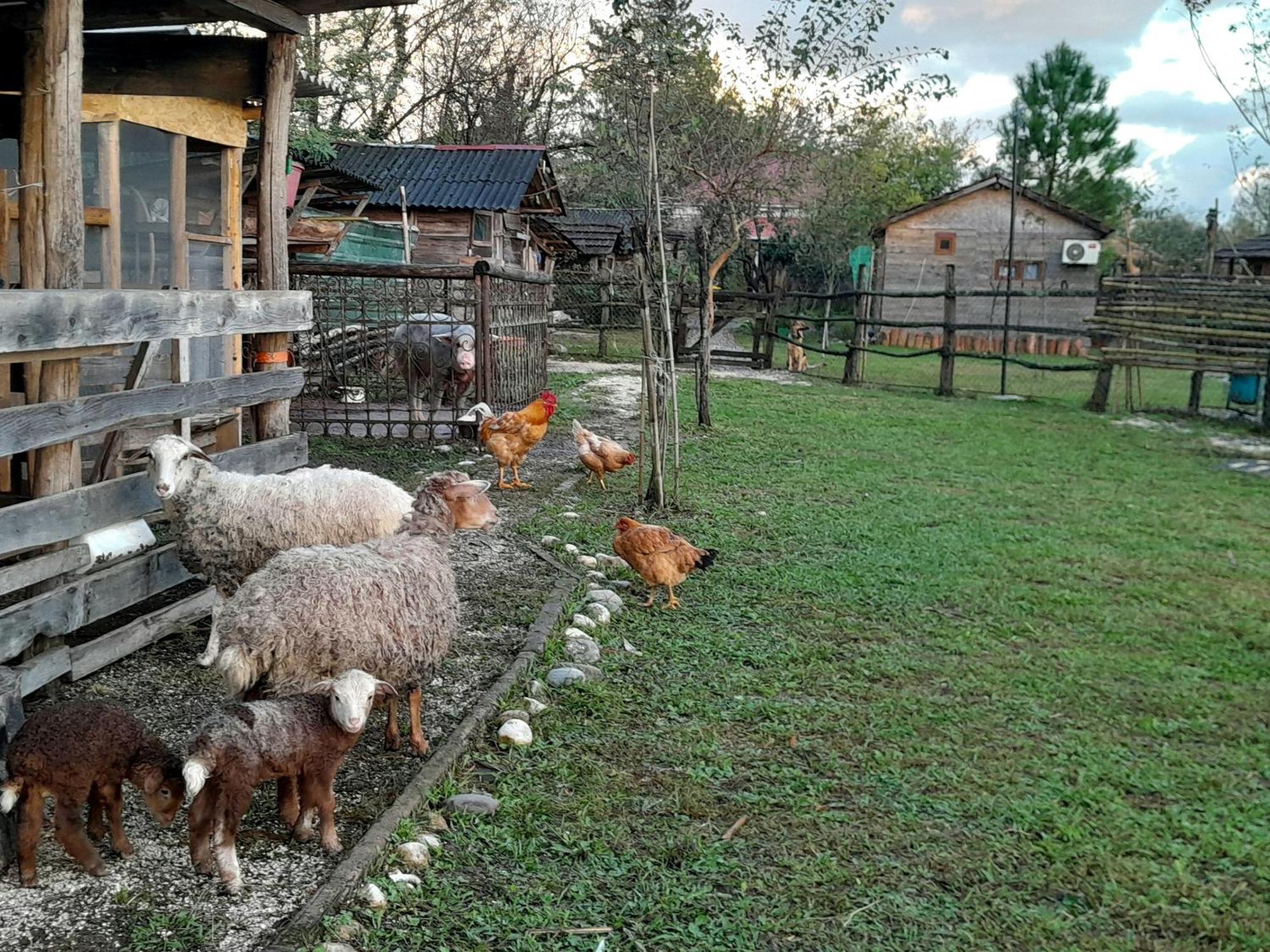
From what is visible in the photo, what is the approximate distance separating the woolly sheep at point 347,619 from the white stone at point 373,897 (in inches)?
33.4

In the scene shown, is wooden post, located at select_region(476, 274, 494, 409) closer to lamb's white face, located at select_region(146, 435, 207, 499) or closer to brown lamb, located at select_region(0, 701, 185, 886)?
lamb's white face, located at select_region(146, 435, 207, 499)

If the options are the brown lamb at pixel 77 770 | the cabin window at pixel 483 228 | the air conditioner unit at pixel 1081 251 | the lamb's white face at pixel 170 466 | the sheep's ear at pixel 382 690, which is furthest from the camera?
the air conditioner unit at pixel 1081 251

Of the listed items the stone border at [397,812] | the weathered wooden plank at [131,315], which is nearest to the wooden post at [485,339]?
the weathered wooden plank at [131,315]

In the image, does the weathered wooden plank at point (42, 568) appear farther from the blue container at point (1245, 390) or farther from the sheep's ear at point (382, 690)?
the blue container at point (1245, 390)

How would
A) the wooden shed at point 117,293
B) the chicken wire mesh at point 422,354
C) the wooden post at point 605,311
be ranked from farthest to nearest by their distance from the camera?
the wooden post at point 605,311, the chicken wire mesh at point 422,354, the wooden shed at point 117,293

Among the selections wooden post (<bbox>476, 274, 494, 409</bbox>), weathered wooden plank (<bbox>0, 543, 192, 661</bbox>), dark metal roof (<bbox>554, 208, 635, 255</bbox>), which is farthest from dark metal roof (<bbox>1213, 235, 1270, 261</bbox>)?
weathered wooden plank (<bbox>0, 543, 192, 661</bbox>)

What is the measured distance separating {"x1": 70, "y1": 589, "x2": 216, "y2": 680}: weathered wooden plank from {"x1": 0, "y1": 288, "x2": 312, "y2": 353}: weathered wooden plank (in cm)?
139

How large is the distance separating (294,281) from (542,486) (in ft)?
13.8

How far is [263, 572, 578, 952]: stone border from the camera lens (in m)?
2.97

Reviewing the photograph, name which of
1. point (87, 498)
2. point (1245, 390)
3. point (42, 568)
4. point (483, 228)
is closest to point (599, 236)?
point (483, 228)

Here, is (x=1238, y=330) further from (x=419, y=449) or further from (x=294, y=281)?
(x=294, y=281)

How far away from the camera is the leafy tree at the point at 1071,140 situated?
3422 centimetres

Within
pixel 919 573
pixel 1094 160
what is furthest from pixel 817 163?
pixel 1094 160

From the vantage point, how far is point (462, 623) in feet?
19.4
